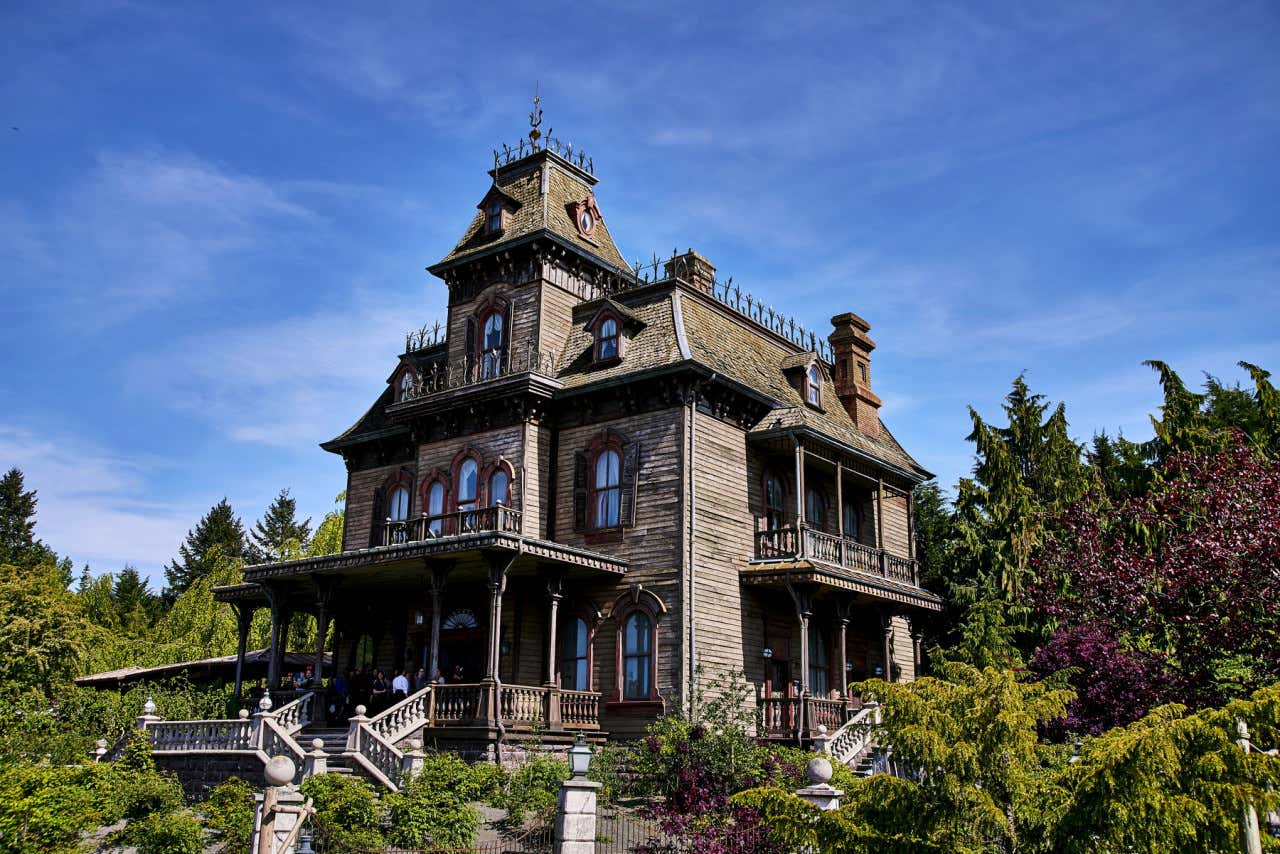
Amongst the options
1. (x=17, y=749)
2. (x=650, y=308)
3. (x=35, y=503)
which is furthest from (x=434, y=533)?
(x=35, y=503)

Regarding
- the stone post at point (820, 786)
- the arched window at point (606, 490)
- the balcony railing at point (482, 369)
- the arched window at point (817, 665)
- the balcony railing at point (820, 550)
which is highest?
the balcony railing at point (482, 369)

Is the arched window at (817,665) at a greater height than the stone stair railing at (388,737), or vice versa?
the arched window at (817,665)

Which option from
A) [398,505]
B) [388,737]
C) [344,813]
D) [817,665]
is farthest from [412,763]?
[398,505]

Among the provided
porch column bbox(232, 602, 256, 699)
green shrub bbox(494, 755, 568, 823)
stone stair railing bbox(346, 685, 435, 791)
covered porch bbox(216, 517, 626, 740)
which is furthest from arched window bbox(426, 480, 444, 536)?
green shrub bbox(494, 755, 568, 823)

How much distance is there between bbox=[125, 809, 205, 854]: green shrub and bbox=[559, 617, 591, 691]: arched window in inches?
383

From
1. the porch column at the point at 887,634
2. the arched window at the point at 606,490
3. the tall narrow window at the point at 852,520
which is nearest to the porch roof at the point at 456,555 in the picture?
the arched window at the point at 606,490

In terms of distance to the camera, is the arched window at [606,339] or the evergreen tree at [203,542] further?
the evergreen tree at [203,542]

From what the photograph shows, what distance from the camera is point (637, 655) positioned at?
24922 mm

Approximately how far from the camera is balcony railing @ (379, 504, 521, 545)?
25.1m

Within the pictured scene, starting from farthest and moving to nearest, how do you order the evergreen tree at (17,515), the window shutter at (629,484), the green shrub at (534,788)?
the evergreen tree at (17,515) → the window shutter at (629,484) → the green shrub at (534,788)

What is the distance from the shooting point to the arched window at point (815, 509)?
29.4 m

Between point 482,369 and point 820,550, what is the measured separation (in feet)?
32.6

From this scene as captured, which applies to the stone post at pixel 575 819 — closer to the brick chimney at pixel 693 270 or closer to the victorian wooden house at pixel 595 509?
the victorian wooden house at pixel 595 509

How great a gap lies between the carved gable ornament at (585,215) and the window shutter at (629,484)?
290 inches
